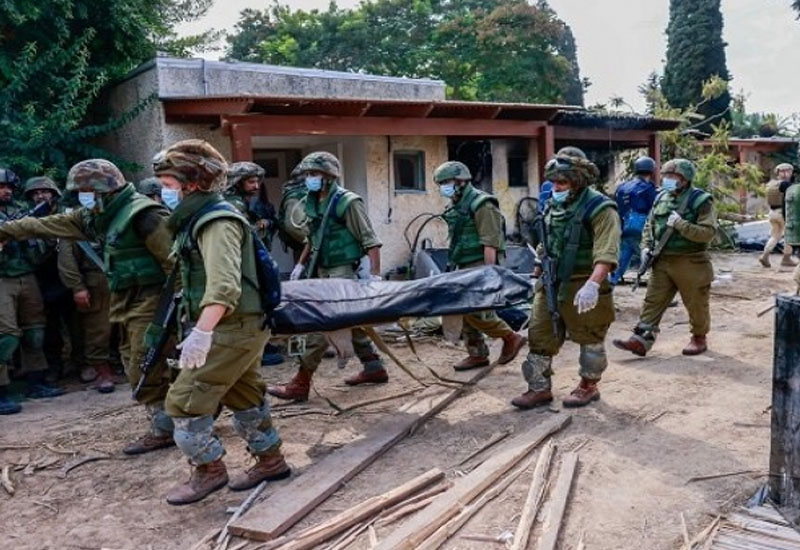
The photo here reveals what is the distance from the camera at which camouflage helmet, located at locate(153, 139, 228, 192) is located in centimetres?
353

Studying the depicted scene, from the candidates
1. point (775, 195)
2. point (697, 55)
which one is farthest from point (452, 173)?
point (697, 55)

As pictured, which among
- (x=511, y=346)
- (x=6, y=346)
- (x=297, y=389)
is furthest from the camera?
(x=511, y=346)

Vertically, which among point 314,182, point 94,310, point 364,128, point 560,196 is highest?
point 364,128

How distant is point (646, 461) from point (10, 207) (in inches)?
221

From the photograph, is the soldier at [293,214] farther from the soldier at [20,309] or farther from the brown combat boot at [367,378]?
the soldier at [20,309]

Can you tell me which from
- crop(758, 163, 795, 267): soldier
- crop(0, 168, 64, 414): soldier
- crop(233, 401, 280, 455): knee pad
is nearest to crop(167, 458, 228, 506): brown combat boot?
crop(233, 401, 280, 455): knee pad

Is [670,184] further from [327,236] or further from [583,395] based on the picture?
[327,236]

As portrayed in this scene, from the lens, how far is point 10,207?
6352mm

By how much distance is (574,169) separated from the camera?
471 centimetres

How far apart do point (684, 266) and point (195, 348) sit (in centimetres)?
466

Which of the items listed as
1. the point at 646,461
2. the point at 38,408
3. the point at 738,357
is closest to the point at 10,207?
the point at 38,408

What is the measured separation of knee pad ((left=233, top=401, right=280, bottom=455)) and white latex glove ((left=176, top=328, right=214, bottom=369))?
66 cm

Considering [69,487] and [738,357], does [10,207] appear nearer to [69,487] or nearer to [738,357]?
[69,487]

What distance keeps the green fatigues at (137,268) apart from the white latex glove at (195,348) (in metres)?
1.20
